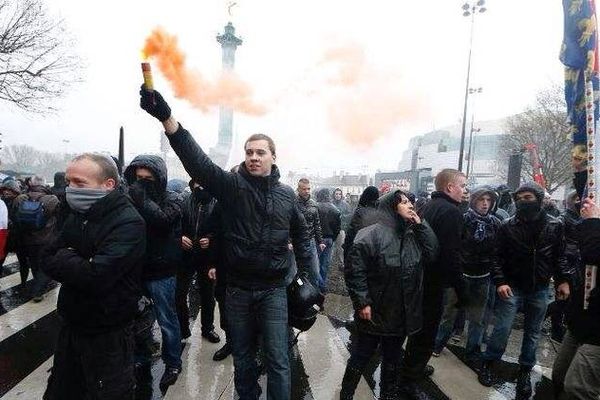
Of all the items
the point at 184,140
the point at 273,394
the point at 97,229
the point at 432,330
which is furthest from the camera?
the point at 432,330

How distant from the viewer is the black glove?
2289 mm

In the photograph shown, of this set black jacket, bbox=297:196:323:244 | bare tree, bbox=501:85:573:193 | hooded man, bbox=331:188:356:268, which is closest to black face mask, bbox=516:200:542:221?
black jacket, bbox=297:196:323:244

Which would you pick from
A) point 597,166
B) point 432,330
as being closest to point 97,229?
point 432,330

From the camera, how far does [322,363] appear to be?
4.42 metres

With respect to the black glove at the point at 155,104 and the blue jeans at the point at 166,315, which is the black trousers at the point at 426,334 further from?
the black glove at the point at 155,104

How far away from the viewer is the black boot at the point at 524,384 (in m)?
3.89

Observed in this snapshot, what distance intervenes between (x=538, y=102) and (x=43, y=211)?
1098 inches

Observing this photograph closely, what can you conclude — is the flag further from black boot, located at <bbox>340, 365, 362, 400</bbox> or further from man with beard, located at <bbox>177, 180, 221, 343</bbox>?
man with beard, located at <bbox>177, 180, 221, 343</bbox>

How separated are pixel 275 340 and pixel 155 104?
1843mm

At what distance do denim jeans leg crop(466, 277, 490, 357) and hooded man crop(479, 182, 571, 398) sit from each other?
1.18ft

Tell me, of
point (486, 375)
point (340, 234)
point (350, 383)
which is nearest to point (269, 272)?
point (350, 383)

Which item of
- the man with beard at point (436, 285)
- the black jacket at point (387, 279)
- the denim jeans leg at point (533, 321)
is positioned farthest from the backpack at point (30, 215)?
the denim jeans leg at point (533, 321)

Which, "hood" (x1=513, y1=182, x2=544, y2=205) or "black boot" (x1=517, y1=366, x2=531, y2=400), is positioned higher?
"hood" (x1=513, y1=182, x2=544, y2=205)

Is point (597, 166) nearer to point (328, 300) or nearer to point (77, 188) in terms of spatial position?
point (77, 188)
